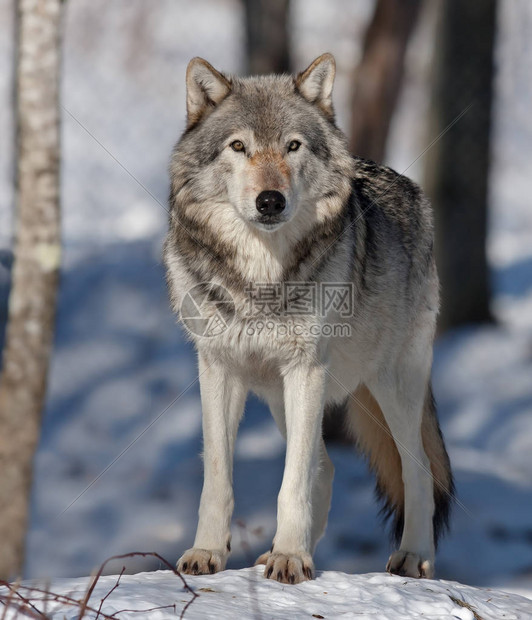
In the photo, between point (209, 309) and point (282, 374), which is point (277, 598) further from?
point (209, 309)

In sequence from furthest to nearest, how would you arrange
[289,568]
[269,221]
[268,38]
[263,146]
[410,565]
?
[268,38]
[410,565]
[263,146]
[269,221]
[289,568]

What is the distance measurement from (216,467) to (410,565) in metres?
1.01

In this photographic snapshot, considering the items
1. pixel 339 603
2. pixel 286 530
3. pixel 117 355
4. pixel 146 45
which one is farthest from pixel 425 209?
pixel 146 45

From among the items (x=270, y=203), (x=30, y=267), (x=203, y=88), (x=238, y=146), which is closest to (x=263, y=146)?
(x=238, y=146)

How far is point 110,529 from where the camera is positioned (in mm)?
6246

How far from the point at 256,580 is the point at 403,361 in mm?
1463

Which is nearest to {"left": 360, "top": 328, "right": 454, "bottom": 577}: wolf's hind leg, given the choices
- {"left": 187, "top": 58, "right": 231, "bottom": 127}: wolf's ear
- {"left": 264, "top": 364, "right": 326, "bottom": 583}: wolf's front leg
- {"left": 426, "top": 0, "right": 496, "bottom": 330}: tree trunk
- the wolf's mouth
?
{"left": 264, "top": 364, "right": 326, "bottom": 583}: wolf's front leg

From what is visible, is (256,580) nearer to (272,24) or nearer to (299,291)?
(299,291)

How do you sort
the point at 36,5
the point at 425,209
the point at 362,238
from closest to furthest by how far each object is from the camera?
the point at 362,238
the point at 425,209
the point at 36,5

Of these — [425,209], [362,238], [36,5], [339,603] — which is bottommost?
[339,603]

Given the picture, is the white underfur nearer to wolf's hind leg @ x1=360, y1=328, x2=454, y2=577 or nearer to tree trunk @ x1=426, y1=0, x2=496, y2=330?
wolf's hind leg @ x1=360, y1=328, x2=454, y2=577

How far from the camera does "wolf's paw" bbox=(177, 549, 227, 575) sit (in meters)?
3.00

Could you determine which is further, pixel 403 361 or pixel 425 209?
pixel 425 209

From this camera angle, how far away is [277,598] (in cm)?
261
